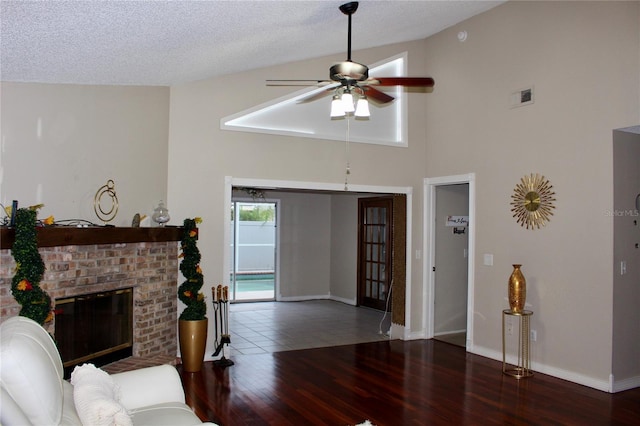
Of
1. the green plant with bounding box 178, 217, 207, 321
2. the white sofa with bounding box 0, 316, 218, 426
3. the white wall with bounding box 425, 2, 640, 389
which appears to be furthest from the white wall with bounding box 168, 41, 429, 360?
the white sofa with bounding box 0, 316, 218, 426

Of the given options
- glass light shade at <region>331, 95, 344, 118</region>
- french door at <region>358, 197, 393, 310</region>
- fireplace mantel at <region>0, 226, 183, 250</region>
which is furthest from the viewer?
french door at <region>358, 197, 393, 310</region>

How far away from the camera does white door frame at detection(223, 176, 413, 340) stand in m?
5.71

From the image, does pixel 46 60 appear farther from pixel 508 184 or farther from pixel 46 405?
pixel 508 184

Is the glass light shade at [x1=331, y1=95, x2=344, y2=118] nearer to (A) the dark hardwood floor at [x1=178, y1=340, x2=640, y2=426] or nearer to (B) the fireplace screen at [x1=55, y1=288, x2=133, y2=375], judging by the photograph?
(A) the dark hardwood floor at [x1=178, y1=340, x2=640, y2=426]

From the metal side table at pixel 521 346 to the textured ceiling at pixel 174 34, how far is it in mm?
3232

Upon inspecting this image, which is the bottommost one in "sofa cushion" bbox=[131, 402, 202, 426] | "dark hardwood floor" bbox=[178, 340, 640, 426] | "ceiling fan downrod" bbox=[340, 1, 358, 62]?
"dark hardwood floor" bbox=[178, 340, 640, 426]

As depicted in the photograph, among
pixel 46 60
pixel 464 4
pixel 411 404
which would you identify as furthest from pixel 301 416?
pixel 464 4

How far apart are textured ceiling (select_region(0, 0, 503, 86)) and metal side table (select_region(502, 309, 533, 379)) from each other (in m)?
3.23

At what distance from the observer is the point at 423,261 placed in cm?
684

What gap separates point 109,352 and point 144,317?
0.46 m

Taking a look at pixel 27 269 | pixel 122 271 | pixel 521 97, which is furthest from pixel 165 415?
pixel 521 97

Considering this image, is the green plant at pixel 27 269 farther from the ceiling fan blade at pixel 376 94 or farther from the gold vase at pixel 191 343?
the ceiling fan blade at pixel 376 94

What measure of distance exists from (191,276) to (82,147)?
5.33 feet

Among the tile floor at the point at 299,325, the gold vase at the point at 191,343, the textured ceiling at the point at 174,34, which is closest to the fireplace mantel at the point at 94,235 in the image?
the gold vase at the point at 191,343
